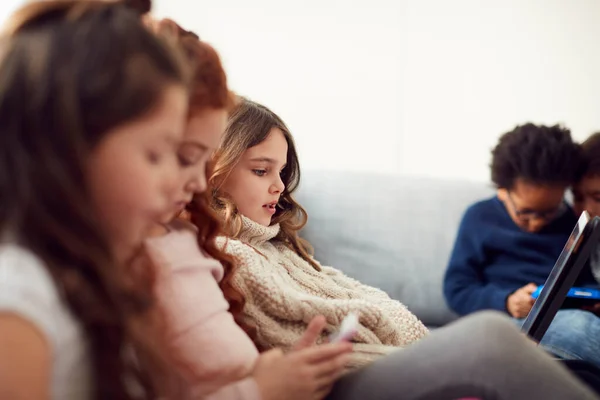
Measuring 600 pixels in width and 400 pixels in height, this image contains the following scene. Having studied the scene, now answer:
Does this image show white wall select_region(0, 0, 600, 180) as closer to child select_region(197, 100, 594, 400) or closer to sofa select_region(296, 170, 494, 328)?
sofa select_region(296, 170, 494, 328)

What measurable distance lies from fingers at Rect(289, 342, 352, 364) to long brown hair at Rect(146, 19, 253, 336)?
192 mm

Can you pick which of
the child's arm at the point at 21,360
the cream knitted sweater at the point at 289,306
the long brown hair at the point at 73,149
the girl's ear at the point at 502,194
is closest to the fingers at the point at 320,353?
the cream knitted sweater at the point at 289,306

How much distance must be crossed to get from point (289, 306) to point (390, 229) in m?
1.00

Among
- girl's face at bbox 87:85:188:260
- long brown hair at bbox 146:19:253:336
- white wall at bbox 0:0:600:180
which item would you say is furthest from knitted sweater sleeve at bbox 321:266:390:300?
white wall at bbox 0:0:600:180

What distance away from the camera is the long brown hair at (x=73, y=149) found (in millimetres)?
575

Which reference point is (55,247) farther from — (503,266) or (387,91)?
(387,91)

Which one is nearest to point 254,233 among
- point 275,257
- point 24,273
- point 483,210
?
point 275,257

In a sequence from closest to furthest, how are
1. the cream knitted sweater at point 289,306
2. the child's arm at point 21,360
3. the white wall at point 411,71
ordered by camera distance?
the child's arm at point 21,360, the cream knitted sweater at point 289,306, the white wall at point 411,71

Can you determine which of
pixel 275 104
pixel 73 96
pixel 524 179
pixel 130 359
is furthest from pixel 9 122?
pixel 275 104

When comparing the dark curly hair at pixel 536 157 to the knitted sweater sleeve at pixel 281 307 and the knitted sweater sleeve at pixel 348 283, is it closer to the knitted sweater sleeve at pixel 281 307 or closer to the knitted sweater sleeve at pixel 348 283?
the knitted sweater sleeve at pixel 348 283

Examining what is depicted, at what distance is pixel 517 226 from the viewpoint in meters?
1.82

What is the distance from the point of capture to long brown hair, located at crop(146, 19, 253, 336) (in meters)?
0.77

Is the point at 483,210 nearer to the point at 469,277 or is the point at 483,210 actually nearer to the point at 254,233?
the point at 469,277

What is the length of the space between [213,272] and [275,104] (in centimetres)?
150
